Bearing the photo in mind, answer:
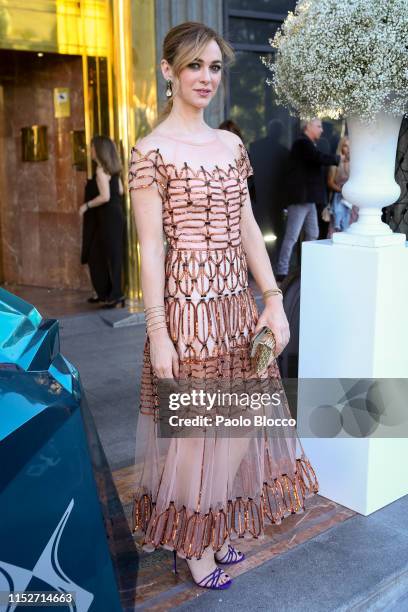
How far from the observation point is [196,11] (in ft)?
20.9

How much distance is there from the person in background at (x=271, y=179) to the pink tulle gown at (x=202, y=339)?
552cm

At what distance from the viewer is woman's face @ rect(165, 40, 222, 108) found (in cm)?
202

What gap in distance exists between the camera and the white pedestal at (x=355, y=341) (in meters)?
2.51

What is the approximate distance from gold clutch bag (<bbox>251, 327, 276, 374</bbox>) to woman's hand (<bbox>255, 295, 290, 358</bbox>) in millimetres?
36

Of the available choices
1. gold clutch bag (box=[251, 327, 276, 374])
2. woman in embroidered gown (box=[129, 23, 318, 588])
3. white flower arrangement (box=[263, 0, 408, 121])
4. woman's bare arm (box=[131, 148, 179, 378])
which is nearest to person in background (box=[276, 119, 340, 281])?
white flower arrangement (box=[263, 0, 408, 121])

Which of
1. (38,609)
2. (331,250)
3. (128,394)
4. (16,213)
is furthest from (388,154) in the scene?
(16,213)

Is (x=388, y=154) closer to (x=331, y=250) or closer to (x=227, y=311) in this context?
(x=331, y=250)

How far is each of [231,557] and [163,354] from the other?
0.83 m

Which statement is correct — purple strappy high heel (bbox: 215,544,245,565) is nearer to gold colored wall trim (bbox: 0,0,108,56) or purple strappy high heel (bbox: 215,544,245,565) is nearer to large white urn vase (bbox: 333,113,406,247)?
large white urn vase (bbox: 333,113,406,247)

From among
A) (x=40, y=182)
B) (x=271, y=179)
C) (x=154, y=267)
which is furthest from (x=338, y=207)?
(x=154, y=267)

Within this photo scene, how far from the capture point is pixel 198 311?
2.11m

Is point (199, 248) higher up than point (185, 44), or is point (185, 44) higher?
point (185, 44)

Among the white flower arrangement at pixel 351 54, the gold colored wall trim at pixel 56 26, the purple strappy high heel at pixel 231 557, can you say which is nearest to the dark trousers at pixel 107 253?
the gold colored wall trim at pixel 56 26

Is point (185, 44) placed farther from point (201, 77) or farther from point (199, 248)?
point (199, 248)
